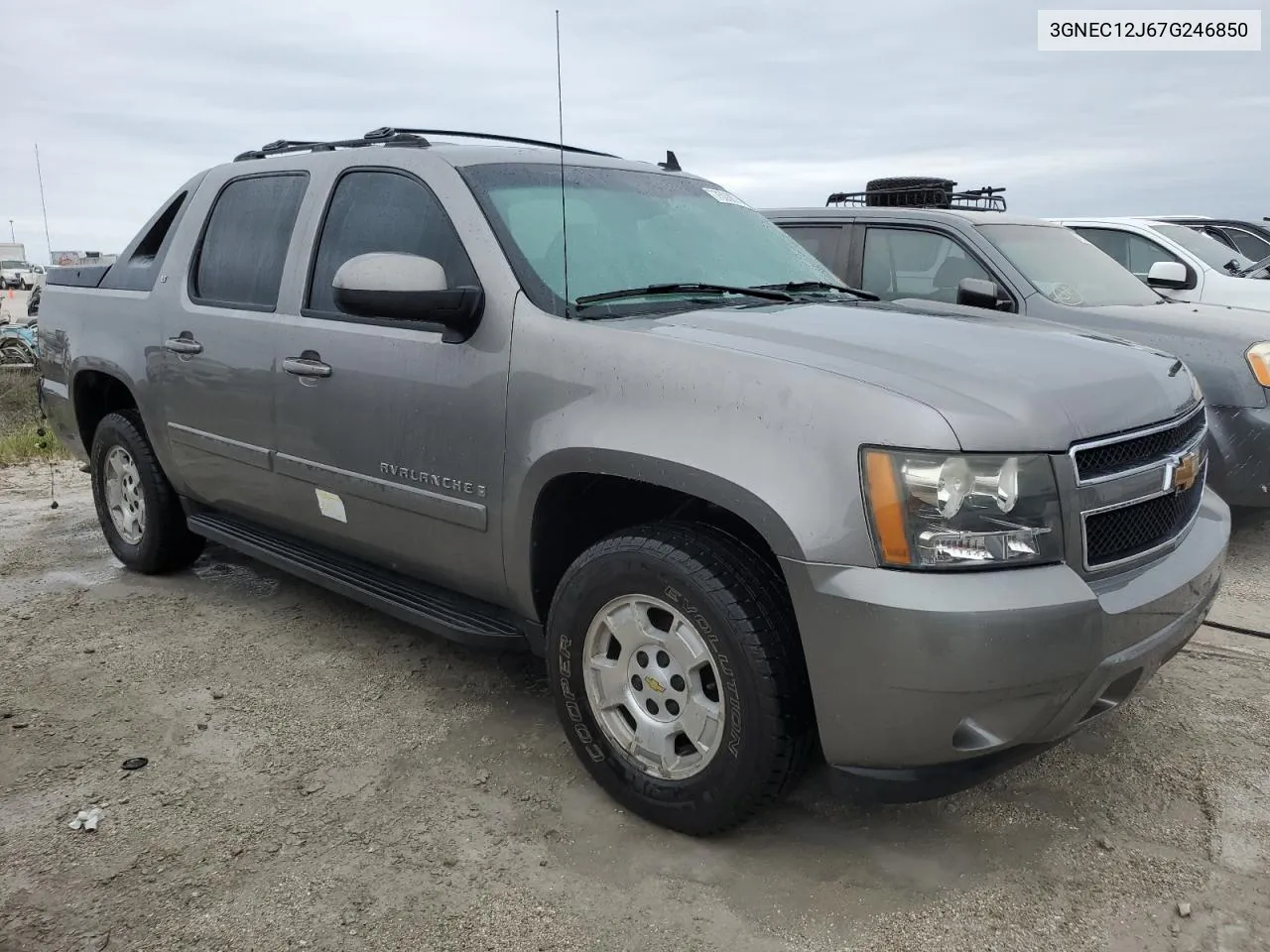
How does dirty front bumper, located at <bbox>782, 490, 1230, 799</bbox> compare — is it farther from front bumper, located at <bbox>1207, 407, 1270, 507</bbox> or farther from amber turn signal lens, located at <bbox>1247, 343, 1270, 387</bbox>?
amber turn signal lens, located at <bbox>1247, 343, 1270, 387</bbox>

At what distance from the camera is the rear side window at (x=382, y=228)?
3.14 meters

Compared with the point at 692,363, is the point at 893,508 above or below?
below

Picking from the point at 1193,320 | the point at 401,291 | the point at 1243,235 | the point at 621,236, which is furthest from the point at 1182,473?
the point at 1243,235

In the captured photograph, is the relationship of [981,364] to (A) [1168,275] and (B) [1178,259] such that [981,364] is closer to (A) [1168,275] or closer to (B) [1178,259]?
(A) [1168,275]

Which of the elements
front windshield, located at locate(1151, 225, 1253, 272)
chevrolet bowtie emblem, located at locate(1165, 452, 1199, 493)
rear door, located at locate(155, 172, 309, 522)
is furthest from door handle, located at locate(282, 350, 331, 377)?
front windshield, located at locate(1151, 225, 1253, 272)

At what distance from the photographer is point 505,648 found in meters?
3.09

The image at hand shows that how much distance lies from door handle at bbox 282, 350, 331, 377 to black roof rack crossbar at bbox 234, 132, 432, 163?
80cm

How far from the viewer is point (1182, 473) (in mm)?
2604

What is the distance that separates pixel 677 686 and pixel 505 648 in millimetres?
730

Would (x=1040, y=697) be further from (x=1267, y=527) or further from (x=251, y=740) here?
(x=1267, y=527)

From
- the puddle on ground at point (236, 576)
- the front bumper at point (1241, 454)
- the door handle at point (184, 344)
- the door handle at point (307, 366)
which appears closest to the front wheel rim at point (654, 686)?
the door handle at point (307, 366)

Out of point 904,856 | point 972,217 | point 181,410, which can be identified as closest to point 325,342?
point 181,410

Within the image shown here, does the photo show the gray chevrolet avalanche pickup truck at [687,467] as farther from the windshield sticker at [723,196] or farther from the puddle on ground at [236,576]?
the puddle on ground at [236,576]

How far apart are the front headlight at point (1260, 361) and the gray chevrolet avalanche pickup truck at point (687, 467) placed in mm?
2340
